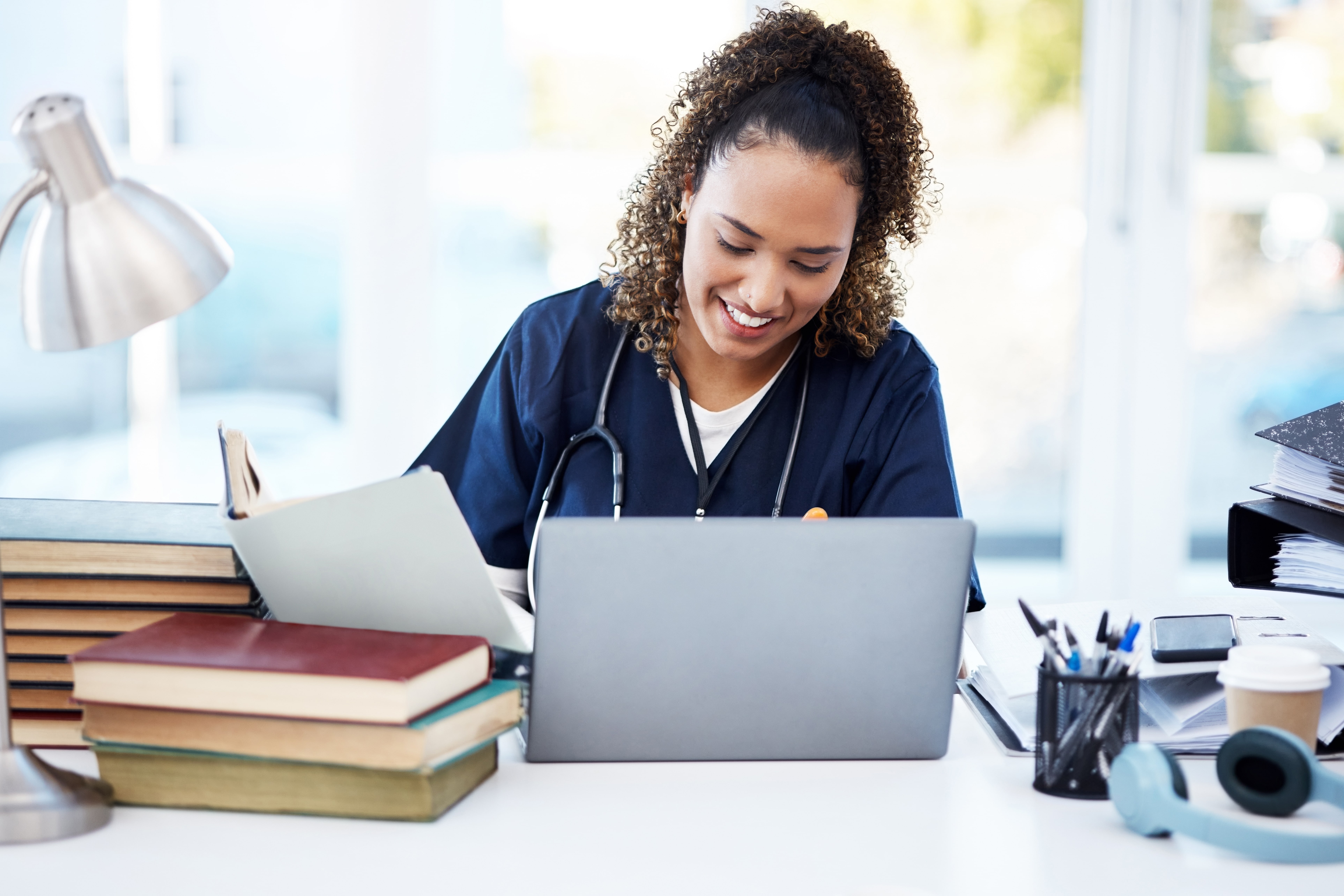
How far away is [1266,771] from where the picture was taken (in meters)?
0.79

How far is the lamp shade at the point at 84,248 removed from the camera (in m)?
0.76

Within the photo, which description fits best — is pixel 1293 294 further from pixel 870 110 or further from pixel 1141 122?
pixel 870 110

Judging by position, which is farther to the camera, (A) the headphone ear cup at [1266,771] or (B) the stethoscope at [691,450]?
(B) the stethoscope at [691,450]

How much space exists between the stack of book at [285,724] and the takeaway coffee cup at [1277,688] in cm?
56

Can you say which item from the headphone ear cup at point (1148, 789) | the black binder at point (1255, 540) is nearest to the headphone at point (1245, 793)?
the headphone ear cup at point (1148, 789)

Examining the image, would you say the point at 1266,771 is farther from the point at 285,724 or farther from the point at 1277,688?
the point at 285,724

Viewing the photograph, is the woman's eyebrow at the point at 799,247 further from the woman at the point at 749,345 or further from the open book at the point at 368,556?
the open book at the point at 368,556

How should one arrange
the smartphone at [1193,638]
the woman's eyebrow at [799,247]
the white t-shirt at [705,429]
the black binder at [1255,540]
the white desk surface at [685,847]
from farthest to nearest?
the white t-shirt at [705,429] → the woman's eyebrow at [799,247] → the black binder at [1255,540] → the smartphone at [1193,638] → the white desk surface at [685,847]

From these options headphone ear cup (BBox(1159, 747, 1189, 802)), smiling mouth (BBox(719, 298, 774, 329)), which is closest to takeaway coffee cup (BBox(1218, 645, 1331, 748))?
headphone ear cup (BBox(1159, 747, 1189, 802))

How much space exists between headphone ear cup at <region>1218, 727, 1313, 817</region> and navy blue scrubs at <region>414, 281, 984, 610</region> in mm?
572

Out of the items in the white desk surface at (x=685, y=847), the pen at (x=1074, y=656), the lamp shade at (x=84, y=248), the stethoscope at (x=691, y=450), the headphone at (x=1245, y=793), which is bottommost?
the white desk surface at (x=685, y=847)

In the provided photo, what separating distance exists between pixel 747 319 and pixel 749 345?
43 millimetres

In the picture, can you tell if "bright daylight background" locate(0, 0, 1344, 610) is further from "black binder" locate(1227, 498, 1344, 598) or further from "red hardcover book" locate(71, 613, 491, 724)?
"red hardcover book" locate(71, 613, 491, 724)

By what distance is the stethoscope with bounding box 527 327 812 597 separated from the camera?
1406 millimetres
